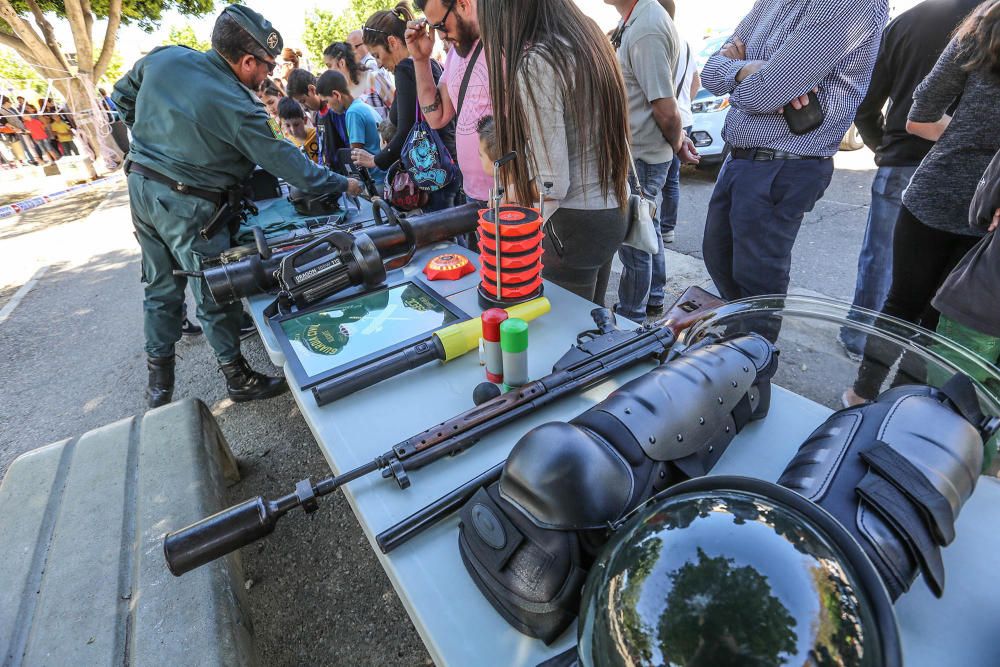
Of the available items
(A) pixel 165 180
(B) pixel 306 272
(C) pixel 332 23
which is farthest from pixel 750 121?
(C) pixel 332 23

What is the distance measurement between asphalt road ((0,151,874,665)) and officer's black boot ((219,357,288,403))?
81 millimetres

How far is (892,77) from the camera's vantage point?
7.43ft

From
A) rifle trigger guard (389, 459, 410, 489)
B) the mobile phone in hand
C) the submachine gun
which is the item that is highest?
the mobile phone in hand

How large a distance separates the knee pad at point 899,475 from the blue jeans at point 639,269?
1968mm

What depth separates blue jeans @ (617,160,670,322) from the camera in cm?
279

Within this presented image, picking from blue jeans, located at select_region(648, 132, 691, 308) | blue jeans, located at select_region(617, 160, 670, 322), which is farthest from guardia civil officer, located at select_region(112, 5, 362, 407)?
blue jeans, located at select_region(648, 132, 691, 308)

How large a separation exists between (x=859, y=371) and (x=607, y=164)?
3.56ft

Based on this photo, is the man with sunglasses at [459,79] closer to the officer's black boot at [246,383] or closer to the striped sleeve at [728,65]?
the striped sleeve at [728,65]

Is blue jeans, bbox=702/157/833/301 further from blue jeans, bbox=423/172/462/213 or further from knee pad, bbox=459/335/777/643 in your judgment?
blue jeans, bbox=423/172/462/213

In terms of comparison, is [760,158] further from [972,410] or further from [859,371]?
[972,410]

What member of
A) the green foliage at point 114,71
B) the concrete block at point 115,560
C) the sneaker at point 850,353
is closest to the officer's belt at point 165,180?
the concrete block at point 115,560

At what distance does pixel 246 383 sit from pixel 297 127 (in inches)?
113

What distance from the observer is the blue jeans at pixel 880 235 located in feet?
7.41

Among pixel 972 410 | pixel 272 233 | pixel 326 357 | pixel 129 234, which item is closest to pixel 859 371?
pixel 972 410
